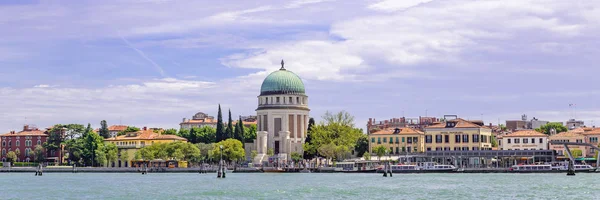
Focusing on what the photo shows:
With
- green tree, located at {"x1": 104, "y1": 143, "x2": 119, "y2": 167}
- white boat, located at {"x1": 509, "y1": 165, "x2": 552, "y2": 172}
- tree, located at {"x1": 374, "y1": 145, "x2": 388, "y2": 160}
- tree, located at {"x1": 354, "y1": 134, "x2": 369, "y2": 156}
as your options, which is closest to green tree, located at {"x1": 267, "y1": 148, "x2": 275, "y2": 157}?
tree, located at {"x1": 354, "y1": 134, "x2": 369, "y2": 156}

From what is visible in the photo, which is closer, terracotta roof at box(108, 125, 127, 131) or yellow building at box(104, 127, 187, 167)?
yellow building at box(104, 127, 187, 167)

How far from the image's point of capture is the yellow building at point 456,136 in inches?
4532

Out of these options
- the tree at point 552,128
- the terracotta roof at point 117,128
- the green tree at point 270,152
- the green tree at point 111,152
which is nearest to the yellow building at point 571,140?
the tree at point 552,128

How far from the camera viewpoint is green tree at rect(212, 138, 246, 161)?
123 metres

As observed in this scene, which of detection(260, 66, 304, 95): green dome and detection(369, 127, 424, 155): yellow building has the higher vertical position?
detection(260, 66, 304, 95): green dome

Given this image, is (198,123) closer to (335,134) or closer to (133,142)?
(133,142)

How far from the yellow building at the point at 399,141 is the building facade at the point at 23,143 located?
4925cm

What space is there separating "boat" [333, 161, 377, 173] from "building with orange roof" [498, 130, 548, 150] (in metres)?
16.6

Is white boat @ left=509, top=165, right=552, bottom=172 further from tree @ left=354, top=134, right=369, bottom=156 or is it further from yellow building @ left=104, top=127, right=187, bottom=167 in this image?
yellow building @ left=104, top=127, right=187, bottom=167

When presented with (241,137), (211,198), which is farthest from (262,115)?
(211,198)

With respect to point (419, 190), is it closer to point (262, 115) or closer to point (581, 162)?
point (581, 162)

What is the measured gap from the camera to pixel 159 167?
124 meters

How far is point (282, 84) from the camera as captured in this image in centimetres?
13350

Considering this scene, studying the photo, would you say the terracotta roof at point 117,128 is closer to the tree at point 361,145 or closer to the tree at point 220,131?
the tree at point 220,131
